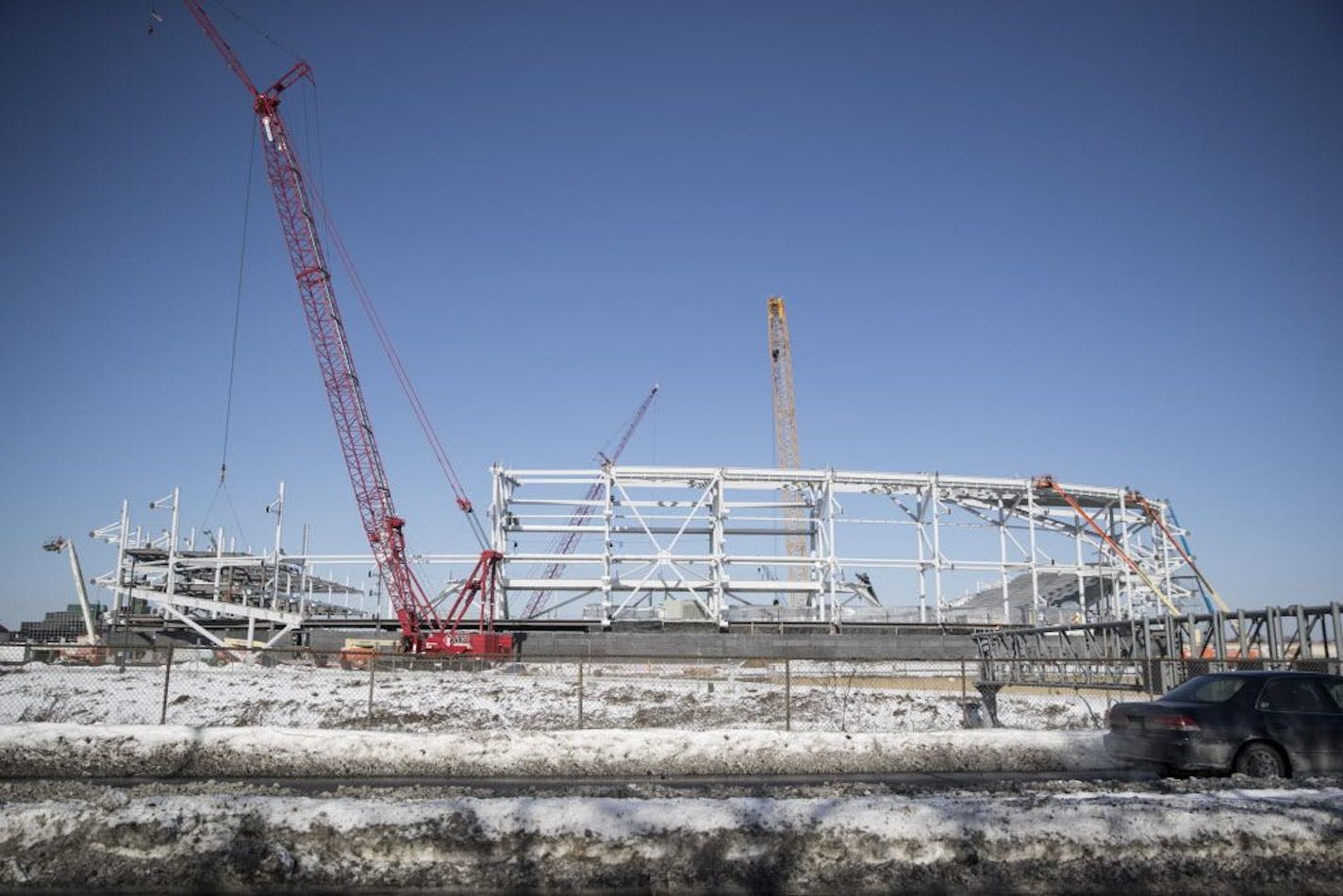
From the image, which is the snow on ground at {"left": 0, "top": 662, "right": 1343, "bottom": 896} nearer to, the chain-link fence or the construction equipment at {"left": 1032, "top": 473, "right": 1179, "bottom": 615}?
the chain-link fence

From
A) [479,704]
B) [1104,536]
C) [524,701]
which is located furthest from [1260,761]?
[1104,536]

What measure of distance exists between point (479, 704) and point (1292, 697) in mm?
14068

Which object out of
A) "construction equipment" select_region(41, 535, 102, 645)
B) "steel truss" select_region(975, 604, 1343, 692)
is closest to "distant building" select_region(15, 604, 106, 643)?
"construction equipment" select_region(41, 535, 102, 645)

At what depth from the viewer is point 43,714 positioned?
60.6 feet

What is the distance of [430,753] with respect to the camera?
547 inches

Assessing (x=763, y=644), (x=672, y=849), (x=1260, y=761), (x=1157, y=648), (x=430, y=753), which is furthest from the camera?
(x=763, y=644)

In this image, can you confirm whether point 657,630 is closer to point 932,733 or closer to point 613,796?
point 932,733

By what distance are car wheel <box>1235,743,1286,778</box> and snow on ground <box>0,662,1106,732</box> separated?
6.22 meters

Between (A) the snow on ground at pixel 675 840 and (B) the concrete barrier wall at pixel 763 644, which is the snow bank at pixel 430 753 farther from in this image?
(B) the concrete barrier wall at pixel 763 644

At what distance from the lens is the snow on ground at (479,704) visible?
60.2 ft

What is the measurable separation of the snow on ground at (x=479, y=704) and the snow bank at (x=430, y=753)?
189cm

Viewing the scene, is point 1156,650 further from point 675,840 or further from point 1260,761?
point 675,840

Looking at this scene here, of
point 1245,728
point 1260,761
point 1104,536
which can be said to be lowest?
point 1260,761

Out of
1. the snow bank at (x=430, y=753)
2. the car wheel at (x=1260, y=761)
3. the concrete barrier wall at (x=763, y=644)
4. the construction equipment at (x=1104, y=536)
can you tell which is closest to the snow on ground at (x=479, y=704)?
the snow bank at (x=430, y=753)
